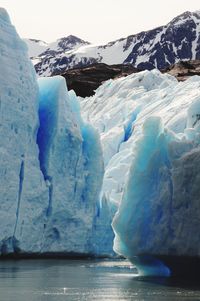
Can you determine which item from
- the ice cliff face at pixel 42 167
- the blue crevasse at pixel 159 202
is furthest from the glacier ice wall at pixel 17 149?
the blue crevasse at pixel 159 202

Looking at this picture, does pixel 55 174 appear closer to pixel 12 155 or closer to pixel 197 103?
pixel 12 155

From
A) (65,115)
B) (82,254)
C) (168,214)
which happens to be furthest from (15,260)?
(168,214)

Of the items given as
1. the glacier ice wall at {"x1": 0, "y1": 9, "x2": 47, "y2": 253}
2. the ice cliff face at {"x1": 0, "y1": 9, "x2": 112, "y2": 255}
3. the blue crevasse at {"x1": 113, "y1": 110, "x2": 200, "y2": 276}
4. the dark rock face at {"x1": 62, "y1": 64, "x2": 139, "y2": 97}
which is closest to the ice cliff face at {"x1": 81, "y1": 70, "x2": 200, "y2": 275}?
the blue crevasse at {"x1": 113, "y1": 110, "x2": 200, "y2": 276}

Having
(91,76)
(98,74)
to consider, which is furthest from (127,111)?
(98,74)

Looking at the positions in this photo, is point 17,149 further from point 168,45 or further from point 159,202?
point 168,45

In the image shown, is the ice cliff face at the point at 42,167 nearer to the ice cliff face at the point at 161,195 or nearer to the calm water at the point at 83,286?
the calm water at the point at 83,286
